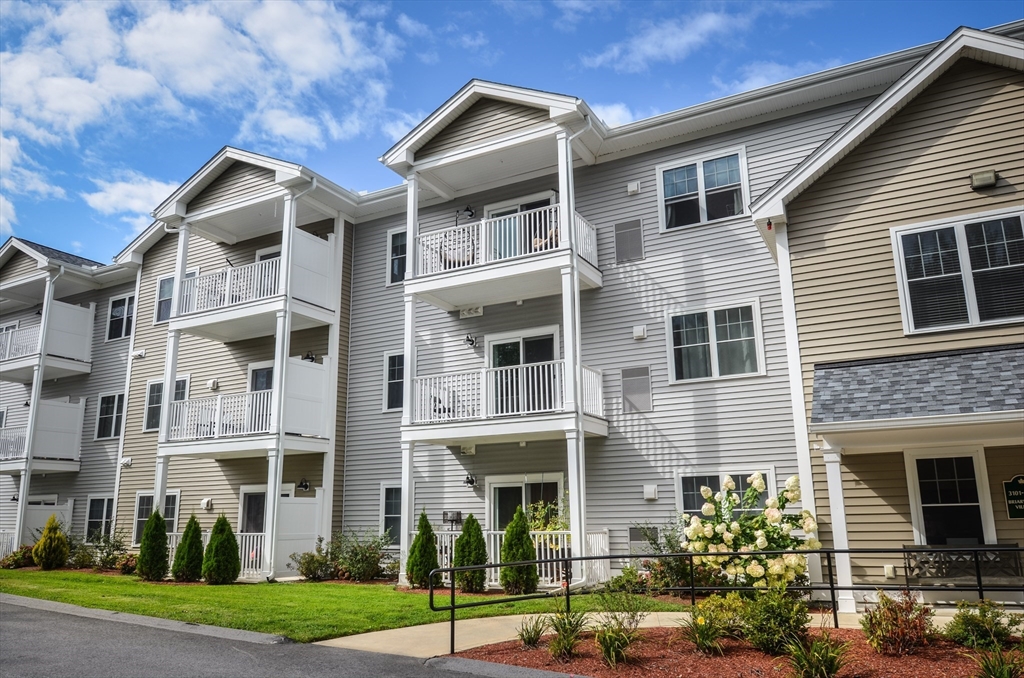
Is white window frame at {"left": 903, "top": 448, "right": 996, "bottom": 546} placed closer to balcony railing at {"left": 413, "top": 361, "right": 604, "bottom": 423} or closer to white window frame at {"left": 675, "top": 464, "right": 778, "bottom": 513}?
white window frame at {"left": 675, "top": 464, "right": 778, "bottom": 513}

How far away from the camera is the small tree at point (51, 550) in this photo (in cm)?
2003

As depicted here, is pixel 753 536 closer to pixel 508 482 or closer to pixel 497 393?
pixel 508 482

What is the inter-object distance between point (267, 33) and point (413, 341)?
9.08 meters

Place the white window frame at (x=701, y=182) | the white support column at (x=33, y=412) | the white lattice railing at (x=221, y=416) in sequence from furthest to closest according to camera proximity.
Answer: the white support column at (x=33, y=412)
the white lattice railing at (x=221, y=416)
the white window frame at (x=701, y=182)

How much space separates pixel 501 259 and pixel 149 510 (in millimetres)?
13710

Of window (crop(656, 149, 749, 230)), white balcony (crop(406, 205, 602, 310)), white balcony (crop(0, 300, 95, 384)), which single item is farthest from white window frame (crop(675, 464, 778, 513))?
white balcony (crop(0, 300, 95, 384))

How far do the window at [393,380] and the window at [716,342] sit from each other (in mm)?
7152

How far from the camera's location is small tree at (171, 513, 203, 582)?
653 inches

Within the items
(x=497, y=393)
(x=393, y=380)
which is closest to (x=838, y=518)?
(x=497, y=393)

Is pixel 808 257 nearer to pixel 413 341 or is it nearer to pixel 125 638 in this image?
pixel 413 341

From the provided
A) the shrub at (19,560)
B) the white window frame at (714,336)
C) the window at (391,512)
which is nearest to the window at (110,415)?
the shrub at (19,560)

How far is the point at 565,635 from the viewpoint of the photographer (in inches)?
312

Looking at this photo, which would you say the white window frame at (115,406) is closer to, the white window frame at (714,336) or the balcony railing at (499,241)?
the balcony railing at (499,241)

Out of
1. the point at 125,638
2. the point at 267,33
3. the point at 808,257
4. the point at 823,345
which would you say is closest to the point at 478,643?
the point at 125,638
